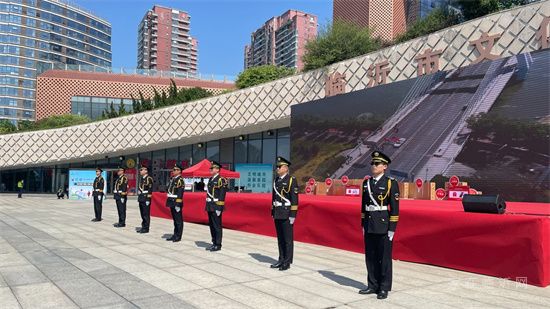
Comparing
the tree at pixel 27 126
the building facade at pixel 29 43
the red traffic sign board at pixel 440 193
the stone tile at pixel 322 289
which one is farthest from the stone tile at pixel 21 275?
the building facade at pixel 29 43

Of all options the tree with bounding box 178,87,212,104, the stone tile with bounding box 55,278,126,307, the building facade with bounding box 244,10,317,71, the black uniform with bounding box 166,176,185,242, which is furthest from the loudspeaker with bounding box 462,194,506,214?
the building facade with bounding box 244,10,317,71

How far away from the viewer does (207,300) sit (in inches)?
203

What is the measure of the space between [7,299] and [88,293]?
34.5 inches

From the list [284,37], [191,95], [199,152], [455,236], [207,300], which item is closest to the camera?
[207,300]

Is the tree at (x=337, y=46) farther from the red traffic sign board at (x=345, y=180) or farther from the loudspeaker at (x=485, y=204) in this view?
the loudspeaker at (x=485, y=204)

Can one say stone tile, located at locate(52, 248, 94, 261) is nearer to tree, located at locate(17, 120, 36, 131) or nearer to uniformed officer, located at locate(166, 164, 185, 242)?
uniformed officer, located at locate(166, 164, 185, 242)

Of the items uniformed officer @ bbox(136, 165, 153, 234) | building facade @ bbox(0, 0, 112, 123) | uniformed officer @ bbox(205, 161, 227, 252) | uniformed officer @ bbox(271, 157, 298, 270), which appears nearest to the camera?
uniformed officer @ bbox(271, 157, 298, 270)

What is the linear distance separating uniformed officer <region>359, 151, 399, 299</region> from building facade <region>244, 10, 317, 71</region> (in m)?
126

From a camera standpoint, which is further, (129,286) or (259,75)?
(259,75)

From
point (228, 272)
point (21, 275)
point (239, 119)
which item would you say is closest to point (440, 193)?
point (228, 272)

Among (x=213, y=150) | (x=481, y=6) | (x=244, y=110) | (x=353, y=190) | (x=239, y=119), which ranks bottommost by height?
(x=353, y=190)

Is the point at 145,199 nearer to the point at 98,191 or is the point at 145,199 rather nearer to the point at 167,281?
the point at 98,191

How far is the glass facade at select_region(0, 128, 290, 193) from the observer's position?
27.8m

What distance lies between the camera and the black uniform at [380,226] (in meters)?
5.51
